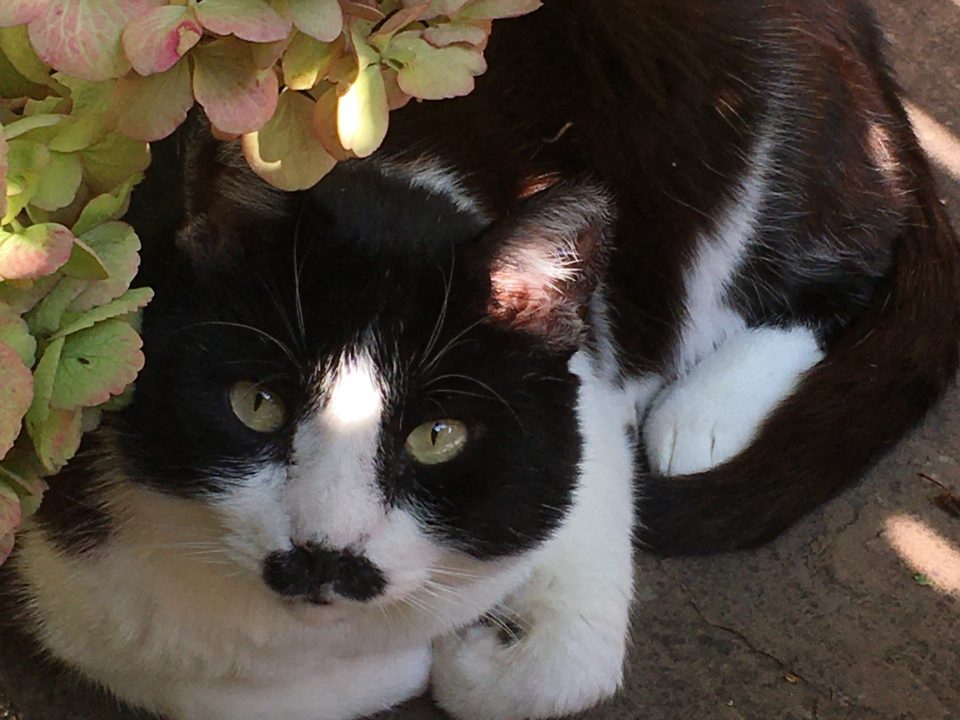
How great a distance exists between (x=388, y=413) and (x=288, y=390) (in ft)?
0.29

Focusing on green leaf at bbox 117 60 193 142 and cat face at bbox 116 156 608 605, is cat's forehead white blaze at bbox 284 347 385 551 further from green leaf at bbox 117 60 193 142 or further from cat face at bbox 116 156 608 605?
green leaf at bbox 117 60 193 142

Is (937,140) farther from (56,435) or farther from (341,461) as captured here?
(56,435)

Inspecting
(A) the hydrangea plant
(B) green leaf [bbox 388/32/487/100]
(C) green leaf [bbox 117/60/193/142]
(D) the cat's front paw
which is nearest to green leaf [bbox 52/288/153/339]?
A: (A) the hydrangea plant

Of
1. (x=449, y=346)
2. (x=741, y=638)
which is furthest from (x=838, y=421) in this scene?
(x=449, y=346)

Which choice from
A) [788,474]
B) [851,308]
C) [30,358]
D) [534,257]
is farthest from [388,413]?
[851,308]

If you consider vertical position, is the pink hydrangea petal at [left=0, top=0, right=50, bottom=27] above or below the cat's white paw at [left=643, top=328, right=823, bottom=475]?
above

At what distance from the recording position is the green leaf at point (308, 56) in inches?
30.0

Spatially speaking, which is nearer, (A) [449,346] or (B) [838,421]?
(A) [449,346]

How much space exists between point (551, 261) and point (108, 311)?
0.43m

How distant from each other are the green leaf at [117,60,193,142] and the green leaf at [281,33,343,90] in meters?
0.07

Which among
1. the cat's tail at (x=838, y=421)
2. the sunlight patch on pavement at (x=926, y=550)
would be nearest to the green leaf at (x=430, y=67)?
the cat's tail at (x=838, y=421)

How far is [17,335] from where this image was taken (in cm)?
75

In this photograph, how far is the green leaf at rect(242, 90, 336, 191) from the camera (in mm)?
801

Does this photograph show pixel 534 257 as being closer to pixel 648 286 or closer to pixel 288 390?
pixel 288 390
